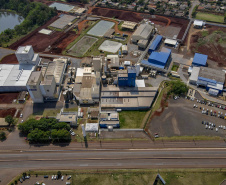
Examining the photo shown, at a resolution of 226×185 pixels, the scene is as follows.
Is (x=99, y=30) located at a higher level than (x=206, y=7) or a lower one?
lower

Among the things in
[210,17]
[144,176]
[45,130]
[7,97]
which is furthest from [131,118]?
[210,17]

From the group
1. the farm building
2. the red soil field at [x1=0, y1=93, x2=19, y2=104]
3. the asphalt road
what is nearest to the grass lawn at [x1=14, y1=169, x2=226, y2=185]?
the asphalt road

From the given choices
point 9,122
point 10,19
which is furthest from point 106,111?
point 10,19

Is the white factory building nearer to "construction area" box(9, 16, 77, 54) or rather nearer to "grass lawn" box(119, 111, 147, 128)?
"construction area" box(9, 16, 77, 54)

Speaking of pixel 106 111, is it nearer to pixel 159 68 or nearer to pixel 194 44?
pixel 159 68

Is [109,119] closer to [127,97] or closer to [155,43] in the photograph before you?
[127,97]

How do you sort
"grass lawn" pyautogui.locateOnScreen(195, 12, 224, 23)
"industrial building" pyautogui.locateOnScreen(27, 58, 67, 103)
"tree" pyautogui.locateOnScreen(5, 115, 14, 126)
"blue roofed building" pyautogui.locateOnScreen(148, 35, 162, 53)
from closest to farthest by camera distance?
1. "tree" pyautogui.locateOnScreen(5, 115, 14, 126)
2. "industrial building" pyautogui.locateOnScreen(27, 58, 67, 103)
3. "blue roofed building" pyautogui.locateOnScreen(148, 35, 162, 53)
4. "grass lawn" pyautogui.locateOnScreen(195, 12, 224, 23)

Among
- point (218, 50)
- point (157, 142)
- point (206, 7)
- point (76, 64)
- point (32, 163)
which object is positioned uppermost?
point (206, 7)
